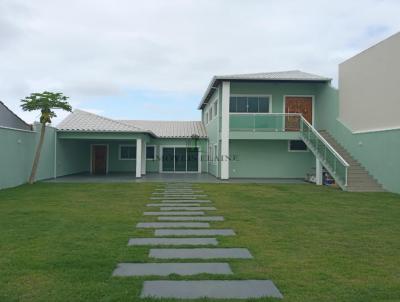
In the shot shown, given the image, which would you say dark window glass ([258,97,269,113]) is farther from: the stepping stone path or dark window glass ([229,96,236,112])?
the stepping stone path

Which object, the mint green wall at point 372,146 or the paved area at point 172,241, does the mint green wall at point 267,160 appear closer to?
the mint green wall at point 372,146

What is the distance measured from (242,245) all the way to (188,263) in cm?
139

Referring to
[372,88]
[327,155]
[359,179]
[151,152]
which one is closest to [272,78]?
[327,155]

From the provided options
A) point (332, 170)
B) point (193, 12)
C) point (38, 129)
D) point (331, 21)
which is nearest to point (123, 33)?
point (193, 12)

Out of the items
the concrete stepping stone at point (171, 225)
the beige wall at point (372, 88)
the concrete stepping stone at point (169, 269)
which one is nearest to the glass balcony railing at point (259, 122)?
the beige wall at point (372, 88)

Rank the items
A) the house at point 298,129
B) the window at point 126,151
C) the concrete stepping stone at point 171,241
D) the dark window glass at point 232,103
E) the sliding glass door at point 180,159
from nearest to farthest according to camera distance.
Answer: the concrete stepping stone at point 171,241, the house at point 298,129, the dark window glass at point 232,103, the sliding glass door at point 180,159, the window at point 126,151

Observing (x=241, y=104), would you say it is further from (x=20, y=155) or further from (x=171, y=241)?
(x=171, y=241)

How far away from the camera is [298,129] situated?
72.8 ft

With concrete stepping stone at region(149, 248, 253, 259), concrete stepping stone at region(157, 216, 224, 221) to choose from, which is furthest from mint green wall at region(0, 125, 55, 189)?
concrete stepping stone at region(149, 248, 253, 259)

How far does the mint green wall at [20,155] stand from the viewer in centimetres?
1694

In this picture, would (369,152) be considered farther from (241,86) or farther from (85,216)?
(85,216)

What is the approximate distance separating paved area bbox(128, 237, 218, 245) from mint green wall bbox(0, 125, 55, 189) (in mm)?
11380

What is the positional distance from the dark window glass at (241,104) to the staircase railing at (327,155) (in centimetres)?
338

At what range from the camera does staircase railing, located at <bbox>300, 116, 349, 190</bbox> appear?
1741cm
